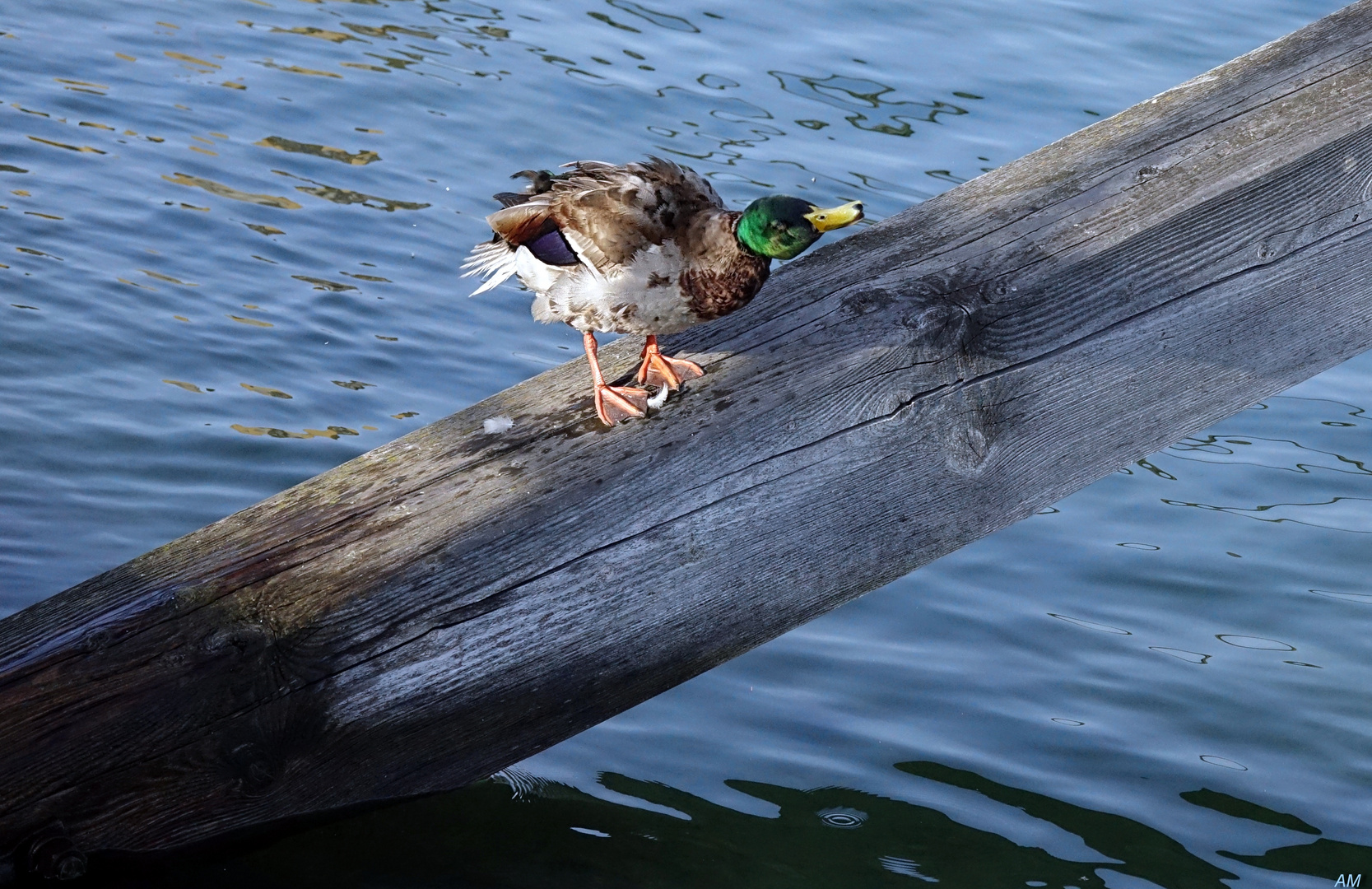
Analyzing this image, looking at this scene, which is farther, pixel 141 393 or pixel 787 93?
pixel 787 93

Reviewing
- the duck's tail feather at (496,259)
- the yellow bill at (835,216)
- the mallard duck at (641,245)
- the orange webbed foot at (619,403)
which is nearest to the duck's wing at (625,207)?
the mallard duck at (641,245)

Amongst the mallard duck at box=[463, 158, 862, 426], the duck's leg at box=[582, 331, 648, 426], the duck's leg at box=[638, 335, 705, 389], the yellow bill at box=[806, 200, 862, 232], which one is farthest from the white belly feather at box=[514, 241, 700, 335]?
the duck's leg at box=[582, 331, 648, 426]

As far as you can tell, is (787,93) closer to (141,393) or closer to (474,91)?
(474,91)

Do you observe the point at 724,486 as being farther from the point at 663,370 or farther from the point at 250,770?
the point at 250,770

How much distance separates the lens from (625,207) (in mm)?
2639

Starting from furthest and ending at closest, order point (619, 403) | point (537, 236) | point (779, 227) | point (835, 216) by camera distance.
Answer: point (537, 236) → point (779, 227) → point (835, 216) → point (619, 403)

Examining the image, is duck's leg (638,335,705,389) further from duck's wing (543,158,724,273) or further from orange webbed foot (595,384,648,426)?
duck's wing (543,158,724,273)

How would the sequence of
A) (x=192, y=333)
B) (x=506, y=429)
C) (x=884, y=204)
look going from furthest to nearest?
(x=884, y=204), (x=192, y=333), (x=506, y=429)

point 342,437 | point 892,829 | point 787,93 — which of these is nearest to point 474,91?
point 787,93

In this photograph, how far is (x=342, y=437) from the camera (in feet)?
15.0

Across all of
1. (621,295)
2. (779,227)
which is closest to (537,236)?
(621,295)

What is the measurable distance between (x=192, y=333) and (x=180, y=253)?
68cm

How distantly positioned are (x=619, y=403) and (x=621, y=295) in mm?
613

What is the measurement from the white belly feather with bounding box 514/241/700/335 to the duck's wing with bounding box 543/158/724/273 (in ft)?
0.12
